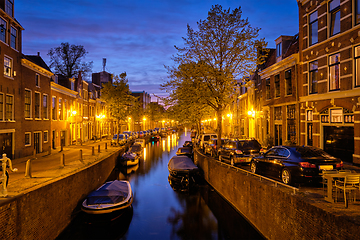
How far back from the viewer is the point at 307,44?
20.0m

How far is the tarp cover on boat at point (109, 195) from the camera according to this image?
13.8 meters

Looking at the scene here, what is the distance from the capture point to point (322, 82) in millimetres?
18078

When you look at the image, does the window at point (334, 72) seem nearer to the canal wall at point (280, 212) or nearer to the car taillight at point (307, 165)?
the canal wall at point (280, 212)

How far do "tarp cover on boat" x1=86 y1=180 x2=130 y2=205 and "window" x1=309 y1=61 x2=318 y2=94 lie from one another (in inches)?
626

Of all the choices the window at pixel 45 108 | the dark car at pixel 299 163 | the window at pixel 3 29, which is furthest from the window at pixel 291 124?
the window at pixel 45 108

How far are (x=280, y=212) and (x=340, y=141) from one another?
10569mm

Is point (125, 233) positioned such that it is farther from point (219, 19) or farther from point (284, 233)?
point (219, 19)

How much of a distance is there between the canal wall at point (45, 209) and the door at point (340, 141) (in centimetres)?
1726

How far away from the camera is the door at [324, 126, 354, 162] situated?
16.0m

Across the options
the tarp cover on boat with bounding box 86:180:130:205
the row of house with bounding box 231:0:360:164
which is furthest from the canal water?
the row of house with bounding box 231:0:360:164

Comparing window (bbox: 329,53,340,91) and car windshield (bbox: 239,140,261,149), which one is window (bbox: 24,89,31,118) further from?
window (bbox: 329,53,340,91)

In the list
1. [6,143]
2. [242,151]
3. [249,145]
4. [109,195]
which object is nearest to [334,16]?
[249,145]

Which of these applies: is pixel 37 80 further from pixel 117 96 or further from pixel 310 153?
pixel 310 153

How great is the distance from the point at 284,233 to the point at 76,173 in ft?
38.5
